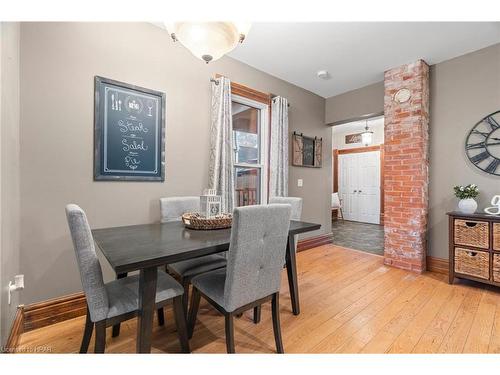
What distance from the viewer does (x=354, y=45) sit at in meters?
2.57

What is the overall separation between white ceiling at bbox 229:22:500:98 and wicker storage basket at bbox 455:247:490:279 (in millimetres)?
2209

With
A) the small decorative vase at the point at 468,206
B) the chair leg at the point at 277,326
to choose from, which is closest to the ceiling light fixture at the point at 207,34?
the chair leg at the point at 277,326

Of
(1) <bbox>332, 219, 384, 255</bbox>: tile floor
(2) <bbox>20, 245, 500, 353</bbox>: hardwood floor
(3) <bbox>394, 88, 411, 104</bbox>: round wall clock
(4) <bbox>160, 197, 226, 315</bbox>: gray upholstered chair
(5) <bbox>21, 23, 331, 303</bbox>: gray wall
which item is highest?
(3) <bbox>394, 88, 411, 104</bbox>: round wall clock

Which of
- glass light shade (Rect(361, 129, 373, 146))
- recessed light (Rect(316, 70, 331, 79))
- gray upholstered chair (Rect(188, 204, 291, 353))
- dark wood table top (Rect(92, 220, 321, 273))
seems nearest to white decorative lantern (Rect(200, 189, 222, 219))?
dark wood table top (Rect(92, 220, 321, 273))

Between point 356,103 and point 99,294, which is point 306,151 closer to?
point 356,103

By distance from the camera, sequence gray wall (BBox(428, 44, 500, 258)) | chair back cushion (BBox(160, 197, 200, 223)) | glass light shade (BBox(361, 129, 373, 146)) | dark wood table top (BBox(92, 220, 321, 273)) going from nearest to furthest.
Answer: dark wood table top (BBox(92, 220, 321, 273))
chair back cushion (BBox(160, 197, 200, 223))
gray wall (BBox(428, 44, 500, 258))
glass light shade (BBox(361, 129, 373, 146))

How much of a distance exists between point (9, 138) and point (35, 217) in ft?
2.05

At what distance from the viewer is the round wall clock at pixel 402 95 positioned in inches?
115

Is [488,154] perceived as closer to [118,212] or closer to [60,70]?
[118,212]

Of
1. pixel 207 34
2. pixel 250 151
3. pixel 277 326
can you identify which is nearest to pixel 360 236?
pixel 250 151

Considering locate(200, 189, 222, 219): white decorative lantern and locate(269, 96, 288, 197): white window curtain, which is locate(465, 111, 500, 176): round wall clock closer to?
locate(269, 96, 288, 197): white window curtain

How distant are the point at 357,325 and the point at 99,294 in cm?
174

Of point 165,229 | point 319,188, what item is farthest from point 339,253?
point 165,229

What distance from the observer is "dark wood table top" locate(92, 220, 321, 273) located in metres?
1.03
